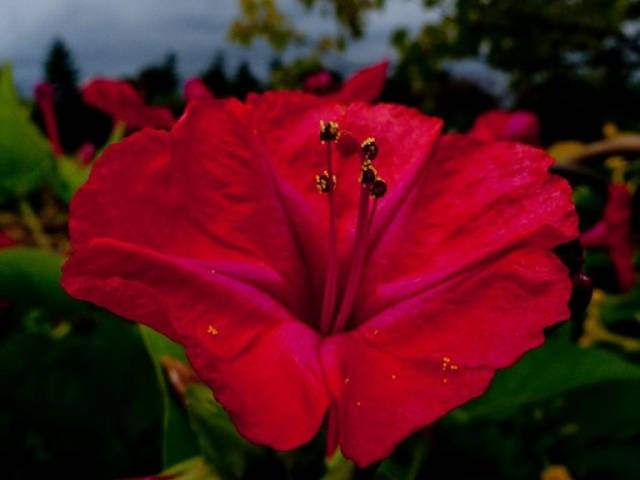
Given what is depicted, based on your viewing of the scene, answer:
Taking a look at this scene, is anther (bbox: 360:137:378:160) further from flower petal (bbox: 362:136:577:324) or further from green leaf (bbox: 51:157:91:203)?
green leaf (bbox: 51:157:91:203)

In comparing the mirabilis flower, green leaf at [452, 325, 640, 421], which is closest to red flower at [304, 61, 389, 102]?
the mirabilis flower

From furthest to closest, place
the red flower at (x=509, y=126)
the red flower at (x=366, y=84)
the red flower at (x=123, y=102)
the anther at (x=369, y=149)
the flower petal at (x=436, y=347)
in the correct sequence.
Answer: the red flower at (x=509, y=126) → the red flower at (x=123, y=102) → the red flower at (x=366, y=84) → the anther at (x=369, y=149) → the flower petal at (x=436, y=347)

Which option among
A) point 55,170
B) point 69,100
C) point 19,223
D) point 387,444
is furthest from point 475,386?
point 69,100

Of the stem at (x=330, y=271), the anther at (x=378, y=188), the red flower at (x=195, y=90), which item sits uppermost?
the anther at (x=378, y=188)

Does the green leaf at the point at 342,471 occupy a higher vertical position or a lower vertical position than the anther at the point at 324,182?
lower

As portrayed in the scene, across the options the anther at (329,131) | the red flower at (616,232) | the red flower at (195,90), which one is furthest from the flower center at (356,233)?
the red flower at (616,232)

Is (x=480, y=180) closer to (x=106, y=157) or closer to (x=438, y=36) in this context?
(x=106, y=157)

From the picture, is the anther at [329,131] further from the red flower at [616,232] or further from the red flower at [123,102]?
the red flower at [616,232]

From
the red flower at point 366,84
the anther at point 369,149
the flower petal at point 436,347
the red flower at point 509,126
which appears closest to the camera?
the flower petal at point 436,347

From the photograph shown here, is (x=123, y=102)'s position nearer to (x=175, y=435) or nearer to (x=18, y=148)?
(x=18, y=148)
